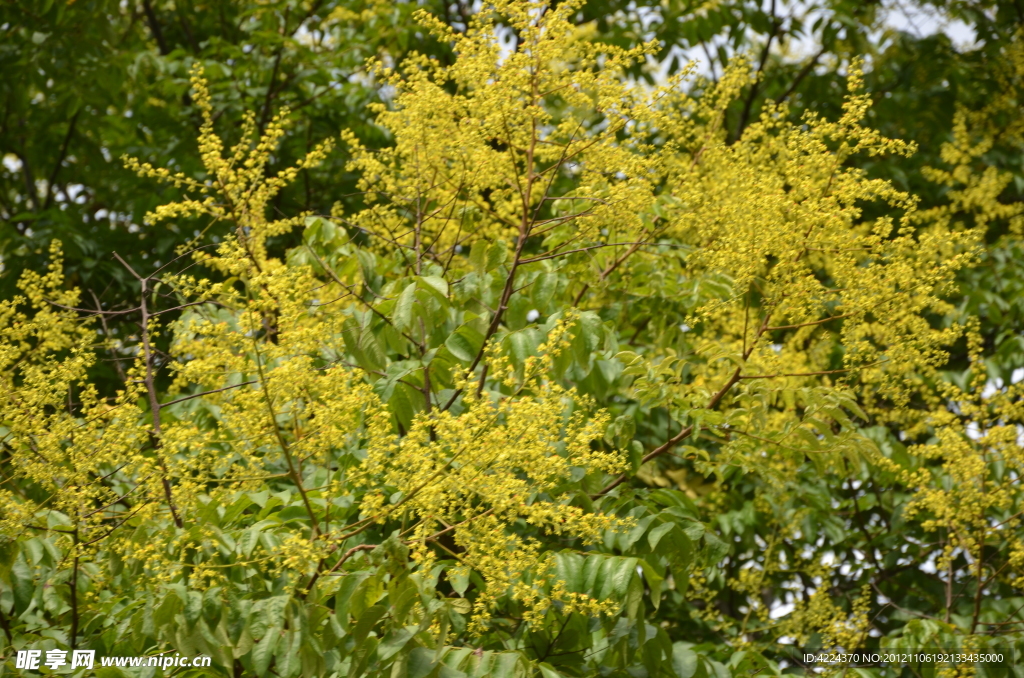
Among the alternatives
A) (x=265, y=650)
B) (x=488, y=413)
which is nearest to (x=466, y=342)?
(x=488, y=413)

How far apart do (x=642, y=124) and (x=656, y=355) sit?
3.89 feet

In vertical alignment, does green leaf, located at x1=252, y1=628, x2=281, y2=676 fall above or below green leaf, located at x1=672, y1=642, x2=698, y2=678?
above

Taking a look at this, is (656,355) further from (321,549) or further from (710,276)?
(321,549)

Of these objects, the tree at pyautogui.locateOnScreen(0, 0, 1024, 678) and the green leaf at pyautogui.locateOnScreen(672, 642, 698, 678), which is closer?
the tree at pyautogui.locateOnScreen(0, 0, 1024, 678)

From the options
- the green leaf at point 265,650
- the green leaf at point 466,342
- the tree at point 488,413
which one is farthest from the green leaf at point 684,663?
the green leaf at point 265,650

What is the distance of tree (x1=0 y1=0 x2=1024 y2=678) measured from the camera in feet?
7.28

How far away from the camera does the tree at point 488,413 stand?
2.22 meters

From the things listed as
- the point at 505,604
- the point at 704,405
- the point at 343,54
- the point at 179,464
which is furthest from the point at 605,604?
the point at 343,54

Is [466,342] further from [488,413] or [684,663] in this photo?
[684,663]

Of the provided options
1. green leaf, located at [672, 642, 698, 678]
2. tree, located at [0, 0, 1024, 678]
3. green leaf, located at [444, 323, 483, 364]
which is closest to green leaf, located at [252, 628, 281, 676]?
tree, located at [0, 0, 1024, 678]

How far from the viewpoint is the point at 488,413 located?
2.14 metres

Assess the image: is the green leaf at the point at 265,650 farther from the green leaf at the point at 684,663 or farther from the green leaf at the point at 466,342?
the green leaf at the point at 684,663

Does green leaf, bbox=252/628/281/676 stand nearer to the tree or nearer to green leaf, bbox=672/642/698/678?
the tree

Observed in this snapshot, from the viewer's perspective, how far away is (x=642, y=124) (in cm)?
298
